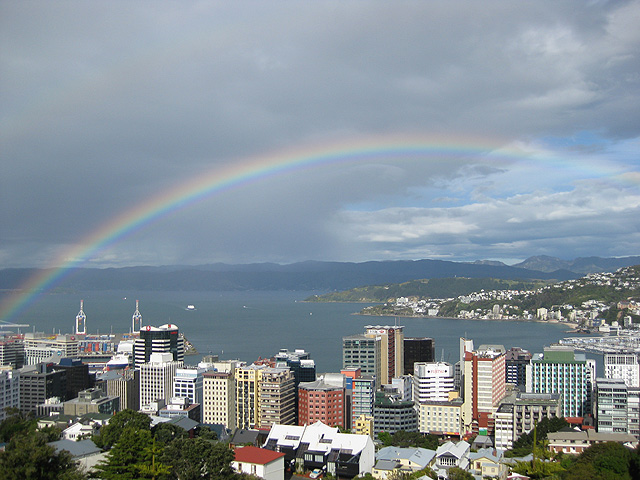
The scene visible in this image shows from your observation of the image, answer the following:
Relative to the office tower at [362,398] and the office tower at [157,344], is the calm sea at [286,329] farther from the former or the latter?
the office tower at [362,398]

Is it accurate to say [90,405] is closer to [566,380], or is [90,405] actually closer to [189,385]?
[189,385]

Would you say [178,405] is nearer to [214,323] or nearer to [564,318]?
[214,323]

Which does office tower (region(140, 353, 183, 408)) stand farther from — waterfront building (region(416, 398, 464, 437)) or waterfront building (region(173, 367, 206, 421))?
waterfront building (region(416, 398, 464, 437))

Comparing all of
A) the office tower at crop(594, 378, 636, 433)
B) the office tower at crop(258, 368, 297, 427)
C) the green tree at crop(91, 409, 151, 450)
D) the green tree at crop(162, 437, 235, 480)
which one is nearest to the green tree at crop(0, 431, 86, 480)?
the green tree at crop(162, 437, 235, 480)

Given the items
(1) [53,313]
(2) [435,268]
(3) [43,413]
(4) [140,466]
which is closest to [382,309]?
(1) [53,313]

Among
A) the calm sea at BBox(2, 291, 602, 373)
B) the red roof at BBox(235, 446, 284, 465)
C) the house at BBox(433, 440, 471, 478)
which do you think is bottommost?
the calm sea at BBox(2, 291, 602, 373)
